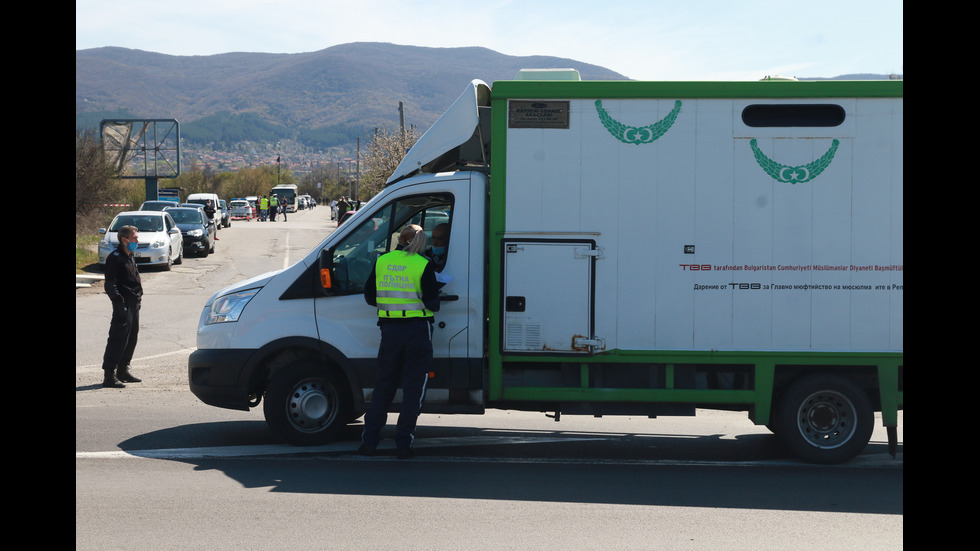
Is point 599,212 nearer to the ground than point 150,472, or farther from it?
farther from it

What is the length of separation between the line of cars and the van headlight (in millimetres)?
15355

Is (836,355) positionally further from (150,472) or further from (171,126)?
(171,126)

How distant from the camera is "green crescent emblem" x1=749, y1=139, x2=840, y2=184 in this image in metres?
6.89

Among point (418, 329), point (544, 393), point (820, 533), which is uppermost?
point (418, 329)

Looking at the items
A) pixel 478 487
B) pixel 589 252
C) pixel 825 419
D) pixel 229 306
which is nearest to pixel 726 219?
pixel 589 252

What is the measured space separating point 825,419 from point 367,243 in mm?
3920

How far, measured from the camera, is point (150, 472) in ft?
21.5

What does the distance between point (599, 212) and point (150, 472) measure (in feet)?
12.7

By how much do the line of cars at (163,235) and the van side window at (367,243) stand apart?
15945 millimetres

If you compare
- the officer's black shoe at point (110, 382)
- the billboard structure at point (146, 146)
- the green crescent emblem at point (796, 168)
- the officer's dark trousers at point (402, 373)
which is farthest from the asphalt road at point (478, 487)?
the billboard structure at point (146, 146)

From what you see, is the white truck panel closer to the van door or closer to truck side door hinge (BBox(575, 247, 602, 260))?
truck side door hinge (BBox(575, 247, 602, 260))

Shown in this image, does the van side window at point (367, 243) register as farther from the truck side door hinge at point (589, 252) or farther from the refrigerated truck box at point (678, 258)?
the truck side door hinge at point (589, 252)

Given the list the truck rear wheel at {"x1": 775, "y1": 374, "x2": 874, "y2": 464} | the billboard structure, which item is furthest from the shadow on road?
the billboard structure
